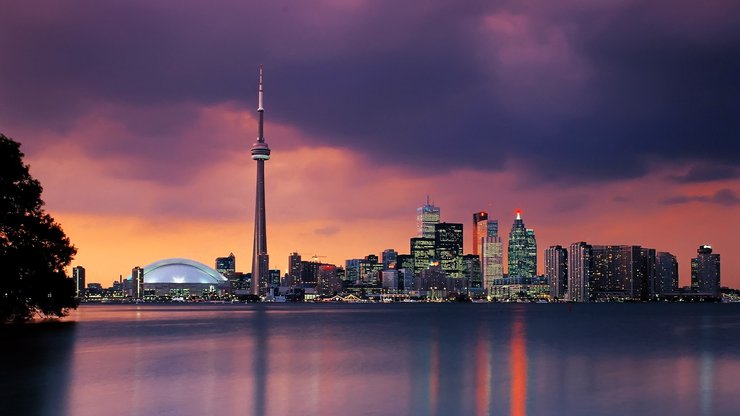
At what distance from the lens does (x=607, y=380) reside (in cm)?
4841

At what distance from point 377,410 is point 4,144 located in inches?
2257

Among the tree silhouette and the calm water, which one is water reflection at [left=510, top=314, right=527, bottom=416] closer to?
the calm water

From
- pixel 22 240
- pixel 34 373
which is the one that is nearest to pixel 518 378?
pixel 34 373

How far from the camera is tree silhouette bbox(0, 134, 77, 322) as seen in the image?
7725 centimetres

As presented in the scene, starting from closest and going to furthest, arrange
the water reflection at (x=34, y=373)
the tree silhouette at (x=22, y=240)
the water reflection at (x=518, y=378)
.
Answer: the water reflection at (x=34, y=373) < the water reflection at (x=518, y=378) < the tree silhouette at (x=22, y=240)

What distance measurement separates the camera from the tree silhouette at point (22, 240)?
253ft

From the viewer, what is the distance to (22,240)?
80.6 m

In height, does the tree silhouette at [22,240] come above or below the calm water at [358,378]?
above

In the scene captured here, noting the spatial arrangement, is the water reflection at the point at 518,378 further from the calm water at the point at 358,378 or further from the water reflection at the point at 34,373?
the water reflection at the point at 34,373

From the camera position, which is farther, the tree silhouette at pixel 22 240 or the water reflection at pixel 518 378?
the tree silhouette at pixel 22 240

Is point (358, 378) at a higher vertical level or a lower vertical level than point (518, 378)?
higher

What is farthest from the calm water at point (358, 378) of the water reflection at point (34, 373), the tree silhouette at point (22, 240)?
the tree silhouette at point (22, 240)

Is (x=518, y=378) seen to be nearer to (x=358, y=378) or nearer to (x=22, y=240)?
(x=358, y=378)

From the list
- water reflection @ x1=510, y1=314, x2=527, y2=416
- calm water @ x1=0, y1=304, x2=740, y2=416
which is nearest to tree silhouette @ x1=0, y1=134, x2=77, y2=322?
calm water @ x1=0, y1=304, x2=740, y2=416
